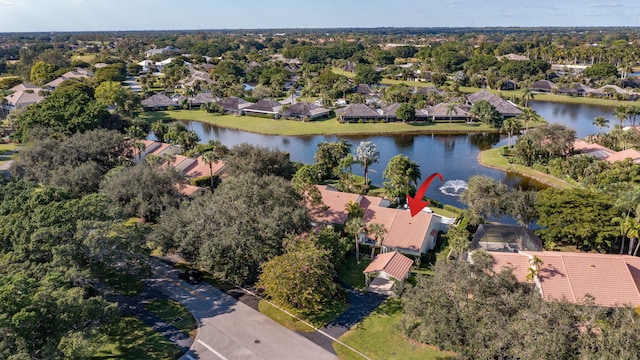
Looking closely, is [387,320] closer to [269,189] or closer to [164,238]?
[269,189]

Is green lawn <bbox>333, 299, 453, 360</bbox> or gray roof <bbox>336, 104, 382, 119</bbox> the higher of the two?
gray roof <bbox>336, 104, 382, 119</bbox>

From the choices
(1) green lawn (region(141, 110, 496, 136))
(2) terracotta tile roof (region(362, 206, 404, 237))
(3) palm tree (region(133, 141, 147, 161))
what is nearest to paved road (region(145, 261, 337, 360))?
(2) terracotta tile roof (region(362, 206, 404, 237))

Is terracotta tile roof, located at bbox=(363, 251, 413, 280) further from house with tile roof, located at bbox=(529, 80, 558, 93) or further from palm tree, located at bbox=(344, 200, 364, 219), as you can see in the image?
house with tile roof, located at bbox=(529, 80, 558, 93)

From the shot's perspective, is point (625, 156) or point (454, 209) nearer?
point (454, 209)

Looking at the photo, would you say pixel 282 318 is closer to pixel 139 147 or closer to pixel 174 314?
pixel 174 314

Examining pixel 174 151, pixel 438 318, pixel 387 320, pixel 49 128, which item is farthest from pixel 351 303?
pixel 49 128

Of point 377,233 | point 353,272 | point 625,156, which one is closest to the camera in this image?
Answer: point 353,272

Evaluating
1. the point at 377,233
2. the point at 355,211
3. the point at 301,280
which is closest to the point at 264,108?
the point at 355,211
